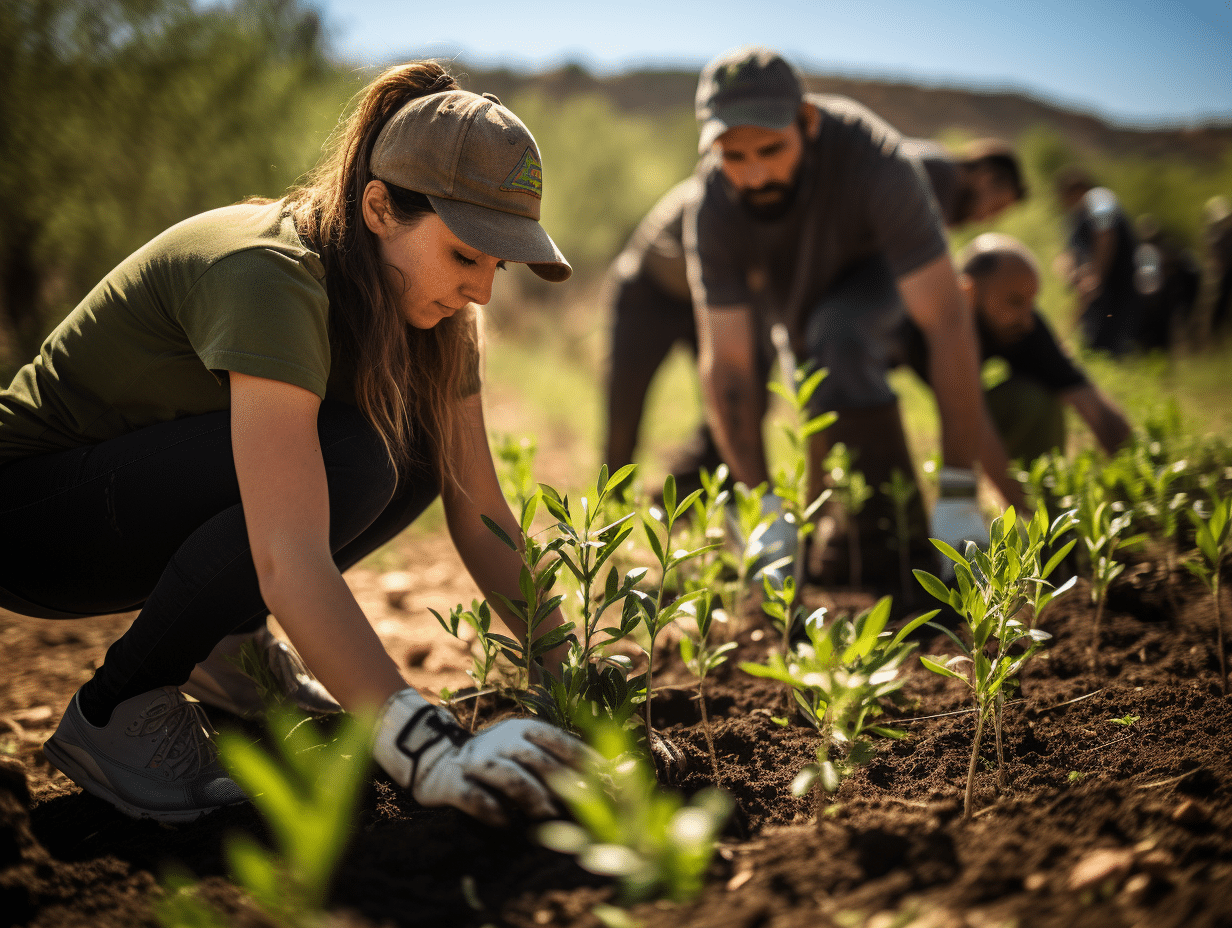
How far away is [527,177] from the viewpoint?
1.65m

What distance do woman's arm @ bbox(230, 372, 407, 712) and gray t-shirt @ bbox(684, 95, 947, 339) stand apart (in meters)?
2.04

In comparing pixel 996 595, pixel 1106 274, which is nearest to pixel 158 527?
pixel 996 595

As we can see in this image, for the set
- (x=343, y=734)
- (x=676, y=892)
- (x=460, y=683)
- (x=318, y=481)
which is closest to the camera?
(x=676, y=892)

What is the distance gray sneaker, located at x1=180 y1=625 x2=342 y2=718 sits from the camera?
204cm

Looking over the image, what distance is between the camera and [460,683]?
7.73 feet

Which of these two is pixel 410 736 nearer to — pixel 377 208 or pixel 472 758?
pixel 472 758

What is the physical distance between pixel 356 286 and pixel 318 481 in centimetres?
43

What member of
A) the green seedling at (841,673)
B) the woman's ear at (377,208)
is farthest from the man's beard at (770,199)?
the green seedling at (841,673)

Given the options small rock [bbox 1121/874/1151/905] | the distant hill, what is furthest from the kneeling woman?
the distant hill

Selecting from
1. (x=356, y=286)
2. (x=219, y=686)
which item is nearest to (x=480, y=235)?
(x=356, y=286)

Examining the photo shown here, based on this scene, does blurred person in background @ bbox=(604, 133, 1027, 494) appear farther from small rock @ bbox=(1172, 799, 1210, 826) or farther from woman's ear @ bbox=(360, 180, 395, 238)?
small rock @ bbox=(1172, 799, 1210, 826)

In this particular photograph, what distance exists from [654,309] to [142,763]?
3361mm

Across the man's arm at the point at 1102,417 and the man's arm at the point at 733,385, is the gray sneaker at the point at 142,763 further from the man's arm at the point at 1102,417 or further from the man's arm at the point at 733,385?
the man's arm at the point at 1102,417

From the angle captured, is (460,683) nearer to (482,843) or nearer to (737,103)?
(482,843)
